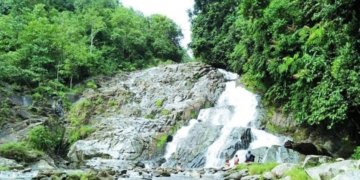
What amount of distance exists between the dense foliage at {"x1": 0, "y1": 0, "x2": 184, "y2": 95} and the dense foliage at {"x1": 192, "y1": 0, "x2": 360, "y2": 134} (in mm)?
15662

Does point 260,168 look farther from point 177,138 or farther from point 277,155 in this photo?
point 177,138

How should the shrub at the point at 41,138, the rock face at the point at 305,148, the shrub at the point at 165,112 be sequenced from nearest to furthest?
the rock face at the point at 305,148, the shrub at the point at 41,138, the shrub at the point at 165,112

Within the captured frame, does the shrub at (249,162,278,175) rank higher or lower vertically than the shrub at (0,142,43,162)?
lower

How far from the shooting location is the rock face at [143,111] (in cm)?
2403

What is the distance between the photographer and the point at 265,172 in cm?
1387

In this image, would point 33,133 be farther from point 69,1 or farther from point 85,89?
point 69,1

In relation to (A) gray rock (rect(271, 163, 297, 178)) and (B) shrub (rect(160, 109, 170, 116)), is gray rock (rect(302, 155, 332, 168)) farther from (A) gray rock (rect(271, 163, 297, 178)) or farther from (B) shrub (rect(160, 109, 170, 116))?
(B) shrub (rect(160, 109, 170, 116))

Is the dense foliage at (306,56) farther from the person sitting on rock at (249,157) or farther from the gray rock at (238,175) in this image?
the gray rock at (238,175)

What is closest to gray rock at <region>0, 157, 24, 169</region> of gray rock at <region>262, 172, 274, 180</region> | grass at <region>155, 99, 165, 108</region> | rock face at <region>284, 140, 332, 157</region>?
gray rock at <region>262, 172, 274, 180</region>

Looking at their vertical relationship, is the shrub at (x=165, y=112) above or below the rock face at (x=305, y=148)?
above

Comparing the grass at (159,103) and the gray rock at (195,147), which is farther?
the grass at (159,103)

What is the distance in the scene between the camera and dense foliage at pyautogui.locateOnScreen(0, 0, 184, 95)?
3256 cm

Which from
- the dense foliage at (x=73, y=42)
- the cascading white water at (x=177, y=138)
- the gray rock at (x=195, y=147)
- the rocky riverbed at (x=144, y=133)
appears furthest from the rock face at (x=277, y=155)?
the dense foliage at (x=73, y=42)

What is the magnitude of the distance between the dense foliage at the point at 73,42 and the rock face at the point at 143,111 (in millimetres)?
3766
